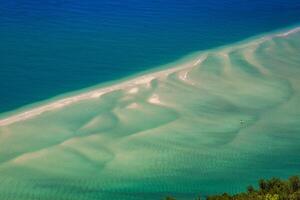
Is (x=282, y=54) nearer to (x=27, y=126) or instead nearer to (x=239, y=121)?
(x=239, y=121)

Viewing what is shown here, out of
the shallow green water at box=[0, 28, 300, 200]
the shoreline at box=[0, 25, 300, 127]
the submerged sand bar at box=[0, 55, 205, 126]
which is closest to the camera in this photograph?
the shallow green water at box=[0, 28, 300, 200]

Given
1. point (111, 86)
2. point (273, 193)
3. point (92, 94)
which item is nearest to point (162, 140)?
point (92, 94)

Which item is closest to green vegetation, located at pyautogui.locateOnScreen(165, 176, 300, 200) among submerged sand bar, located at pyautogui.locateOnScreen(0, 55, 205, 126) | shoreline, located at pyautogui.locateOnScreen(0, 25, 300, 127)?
submerged sand bar, located at pyautogui.locateOnScreen(0, 55, 205, 126)

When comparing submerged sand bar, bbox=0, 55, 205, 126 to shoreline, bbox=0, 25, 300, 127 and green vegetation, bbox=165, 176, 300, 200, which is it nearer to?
shoreline, bbox=0, 25, 300, 127

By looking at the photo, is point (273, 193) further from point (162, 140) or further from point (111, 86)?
point (111, 86)

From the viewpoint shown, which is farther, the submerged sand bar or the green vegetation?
the submerged sand bar
